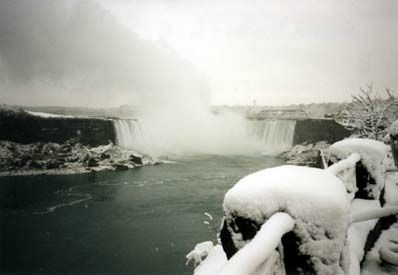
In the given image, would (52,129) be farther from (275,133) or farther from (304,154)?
(304,154)

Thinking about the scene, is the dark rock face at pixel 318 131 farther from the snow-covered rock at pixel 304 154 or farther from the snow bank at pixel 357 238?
the snow bank at pixel 357 238

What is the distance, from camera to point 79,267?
682cm

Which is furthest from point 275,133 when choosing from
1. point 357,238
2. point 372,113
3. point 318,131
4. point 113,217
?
point 357,238

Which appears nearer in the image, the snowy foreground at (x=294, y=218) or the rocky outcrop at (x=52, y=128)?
the snowy foreground at (x=294, y=218)

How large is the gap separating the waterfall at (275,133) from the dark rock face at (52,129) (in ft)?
28.4

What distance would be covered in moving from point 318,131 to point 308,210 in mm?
11519

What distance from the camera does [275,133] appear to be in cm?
1303

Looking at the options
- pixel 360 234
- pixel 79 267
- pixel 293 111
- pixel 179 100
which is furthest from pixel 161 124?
pixel 360 234

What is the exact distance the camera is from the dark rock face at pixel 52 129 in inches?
417

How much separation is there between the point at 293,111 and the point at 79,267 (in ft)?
30.0

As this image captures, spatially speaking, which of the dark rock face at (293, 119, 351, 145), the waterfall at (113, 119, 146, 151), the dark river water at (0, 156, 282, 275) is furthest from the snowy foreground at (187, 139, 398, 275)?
the waterfall at (113, 119, 146, 151)

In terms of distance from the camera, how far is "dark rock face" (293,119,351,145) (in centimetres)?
1078

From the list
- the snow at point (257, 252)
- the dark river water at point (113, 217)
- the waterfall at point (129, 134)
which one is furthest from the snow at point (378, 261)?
the waterfall at point (129, 134)

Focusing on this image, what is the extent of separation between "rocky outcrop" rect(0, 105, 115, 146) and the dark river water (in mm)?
1906
